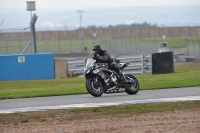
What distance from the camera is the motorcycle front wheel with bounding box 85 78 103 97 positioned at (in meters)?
17.0

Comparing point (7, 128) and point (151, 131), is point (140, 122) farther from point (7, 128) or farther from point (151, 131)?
point (7, 128)

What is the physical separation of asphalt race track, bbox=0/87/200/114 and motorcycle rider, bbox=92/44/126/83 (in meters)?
0.69

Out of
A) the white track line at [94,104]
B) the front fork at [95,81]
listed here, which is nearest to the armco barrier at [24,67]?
the front fork at [95,81]

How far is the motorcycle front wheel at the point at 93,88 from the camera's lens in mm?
17016

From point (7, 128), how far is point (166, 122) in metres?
2.88

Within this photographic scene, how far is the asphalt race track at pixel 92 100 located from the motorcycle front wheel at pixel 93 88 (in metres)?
0.14

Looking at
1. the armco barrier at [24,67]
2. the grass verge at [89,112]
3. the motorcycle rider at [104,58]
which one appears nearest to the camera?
the grass verge at [89,112]

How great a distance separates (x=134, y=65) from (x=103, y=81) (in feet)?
50.1

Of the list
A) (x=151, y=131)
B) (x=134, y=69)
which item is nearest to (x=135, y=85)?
(x=151, y=131)

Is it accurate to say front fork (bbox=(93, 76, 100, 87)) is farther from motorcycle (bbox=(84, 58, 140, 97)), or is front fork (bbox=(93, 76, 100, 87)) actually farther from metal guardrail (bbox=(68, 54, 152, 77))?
metal guardrail (bbox=(68, 54, 152, 77))

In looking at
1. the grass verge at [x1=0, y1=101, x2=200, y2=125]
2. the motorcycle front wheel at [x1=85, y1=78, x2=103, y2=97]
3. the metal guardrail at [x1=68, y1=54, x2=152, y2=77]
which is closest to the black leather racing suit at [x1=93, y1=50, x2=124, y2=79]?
the motorcycle front wheel at [x1=85, y1=78, x2=103, y2=97]

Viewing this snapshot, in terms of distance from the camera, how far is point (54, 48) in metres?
66.8

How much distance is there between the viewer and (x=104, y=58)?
56.7 ft

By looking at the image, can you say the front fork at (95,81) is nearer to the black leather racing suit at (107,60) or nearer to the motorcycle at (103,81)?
the motorcycle at (103,81)
